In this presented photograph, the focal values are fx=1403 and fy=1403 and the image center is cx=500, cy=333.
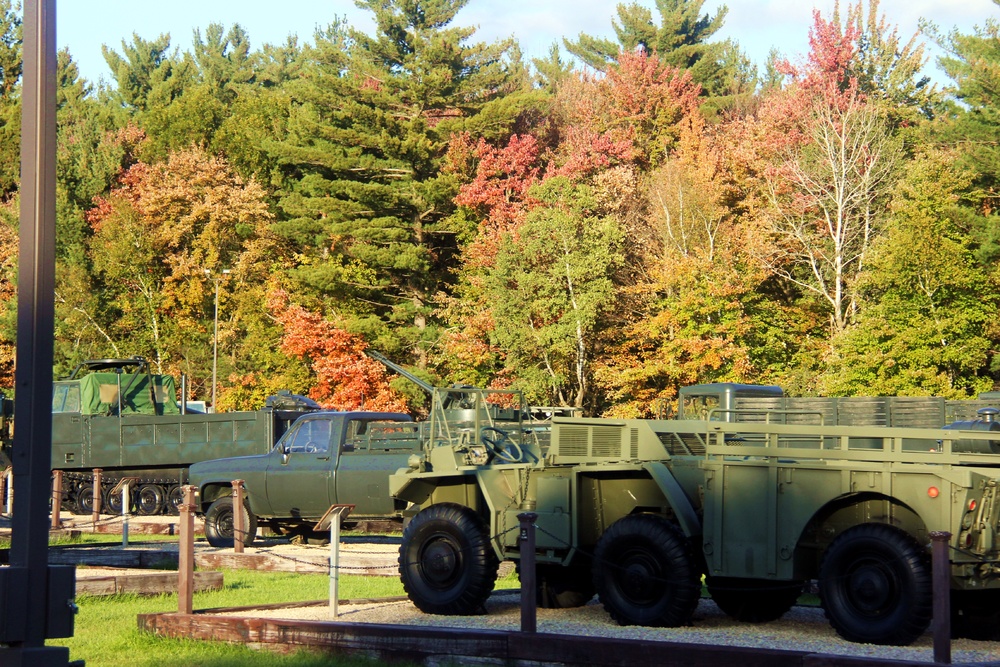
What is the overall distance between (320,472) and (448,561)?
26.3ft

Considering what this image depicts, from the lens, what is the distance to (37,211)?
6.83 metres

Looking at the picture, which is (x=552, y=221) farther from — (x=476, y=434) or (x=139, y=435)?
(x=476, y=434)

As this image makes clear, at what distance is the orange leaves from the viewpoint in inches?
1993

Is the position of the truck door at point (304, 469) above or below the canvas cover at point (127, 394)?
below

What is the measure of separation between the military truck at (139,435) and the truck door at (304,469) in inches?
291

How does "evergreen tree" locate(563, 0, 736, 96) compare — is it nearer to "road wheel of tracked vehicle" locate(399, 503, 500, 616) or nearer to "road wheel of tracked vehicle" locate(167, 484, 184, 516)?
"road wheel of tracked vehicle" locate(167, 484, 184, 516)

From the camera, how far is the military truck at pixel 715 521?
413 inches

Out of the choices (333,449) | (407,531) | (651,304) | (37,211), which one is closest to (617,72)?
(651,304)

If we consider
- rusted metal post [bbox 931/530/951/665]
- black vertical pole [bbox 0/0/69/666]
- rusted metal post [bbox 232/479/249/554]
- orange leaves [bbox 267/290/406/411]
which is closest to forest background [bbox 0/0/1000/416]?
orange leaves [bbox 267/290/406/411]

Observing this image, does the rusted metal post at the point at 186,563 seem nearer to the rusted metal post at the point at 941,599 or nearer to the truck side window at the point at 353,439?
the rusted metal post at the point at 941,599

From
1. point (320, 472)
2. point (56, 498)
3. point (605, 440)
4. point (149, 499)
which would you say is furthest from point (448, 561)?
point (149, 499)

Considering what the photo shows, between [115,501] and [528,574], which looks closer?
[528,574]

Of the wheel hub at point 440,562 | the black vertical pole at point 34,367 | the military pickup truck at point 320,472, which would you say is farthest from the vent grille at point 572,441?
the military pickup truck at point 320,472

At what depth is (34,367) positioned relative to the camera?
6.86 meters
